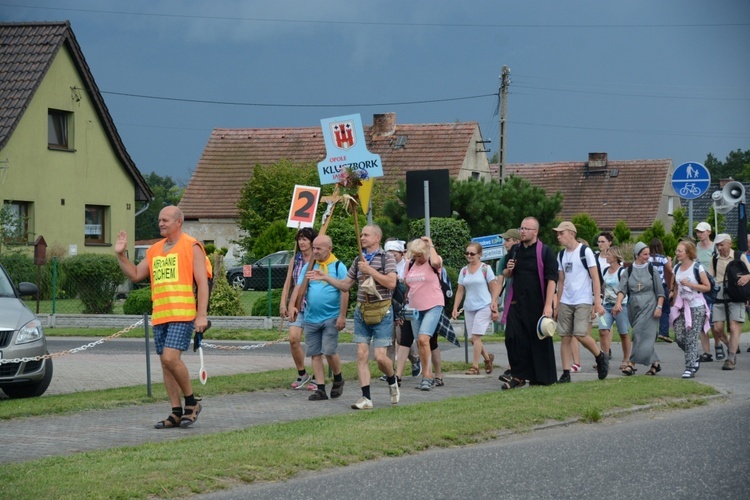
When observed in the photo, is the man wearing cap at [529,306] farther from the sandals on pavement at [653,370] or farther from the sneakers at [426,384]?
the sandals on pavement at [653,370]

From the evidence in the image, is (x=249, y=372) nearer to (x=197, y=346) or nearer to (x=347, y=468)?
(x=197, y=346)

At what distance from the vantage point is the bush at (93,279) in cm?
2894

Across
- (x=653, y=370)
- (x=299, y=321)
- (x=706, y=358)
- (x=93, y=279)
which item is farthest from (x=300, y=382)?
(x=93, y=279)

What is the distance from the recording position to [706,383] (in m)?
14.5

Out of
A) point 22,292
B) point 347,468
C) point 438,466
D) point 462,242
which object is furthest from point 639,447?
point 462,242

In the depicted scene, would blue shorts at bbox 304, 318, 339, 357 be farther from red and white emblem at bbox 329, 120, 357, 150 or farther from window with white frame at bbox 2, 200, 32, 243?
window with white frame at bbox 2, 200, 32, 243

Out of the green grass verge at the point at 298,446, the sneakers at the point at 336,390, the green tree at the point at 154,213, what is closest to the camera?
the green grass verge at the point at 298,446

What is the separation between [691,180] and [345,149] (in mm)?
6438

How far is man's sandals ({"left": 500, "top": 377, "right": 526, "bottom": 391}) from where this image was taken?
1395 cm

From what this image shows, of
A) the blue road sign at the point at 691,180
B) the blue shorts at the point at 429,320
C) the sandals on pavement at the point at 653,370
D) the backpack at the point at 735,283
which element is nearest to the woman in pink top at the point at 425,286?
the blue shorts at the point at 429,320

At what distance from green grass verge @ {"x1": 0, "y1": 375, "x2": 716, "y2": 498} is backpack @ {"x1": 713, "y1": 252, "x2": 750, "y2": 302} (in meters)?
4.29

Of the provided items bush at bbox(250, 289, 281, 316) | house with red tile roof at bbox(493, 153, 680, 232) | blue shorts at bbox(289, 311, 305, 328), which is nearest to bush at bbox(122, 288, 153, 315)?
bush at bbox(250, 289, 281, 316)

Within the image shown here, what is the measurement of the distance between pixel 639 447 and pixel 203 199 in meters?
48.5

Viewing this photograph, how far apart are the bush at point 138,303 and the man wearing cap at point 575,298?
15305 millimetres
